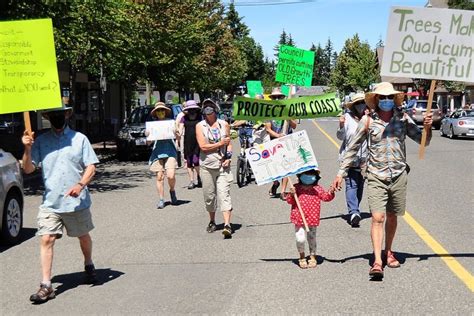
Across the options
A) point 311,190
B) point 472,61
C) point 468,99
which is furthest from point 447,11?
point 468,99

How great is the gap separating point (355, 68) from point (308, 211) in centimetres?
9033

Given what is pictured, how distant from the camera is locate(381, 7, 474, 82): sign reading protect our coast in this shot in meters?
Answer: 6.64

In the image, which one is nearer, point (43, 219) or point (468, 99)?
point (43, 219)

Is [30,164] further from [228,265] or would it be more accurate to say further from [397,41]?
[397,41]

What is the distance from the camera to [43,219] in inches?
224

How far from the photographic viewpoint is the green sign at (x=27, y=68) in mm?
6000

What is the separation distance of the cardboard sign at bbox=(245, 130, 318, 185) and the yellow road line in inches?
69.3

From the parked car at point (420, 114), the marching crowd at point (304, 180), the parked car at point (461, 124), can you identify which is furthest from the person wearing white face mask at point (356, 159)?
the parked car at point (420, 114)

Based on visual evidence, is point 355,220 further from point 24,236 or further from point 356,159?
point 24,236

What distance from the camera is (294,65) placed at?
37.1 ft

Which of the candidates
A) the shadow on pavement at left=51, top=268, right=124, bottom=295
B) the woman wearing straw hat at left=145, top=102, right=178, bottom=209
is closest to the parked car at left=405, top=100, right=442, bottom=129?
the woman wearing straw hat at left=145, top=102, right=178, bottom=209

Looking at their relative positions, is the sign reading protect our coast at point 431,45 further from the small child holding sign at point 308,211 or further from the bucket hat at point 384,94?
the small child holding sign at point 308,211

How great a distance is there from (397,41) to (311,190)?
1.84m

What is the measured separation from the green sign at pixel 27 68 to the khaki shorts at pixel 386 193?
10.4ft
